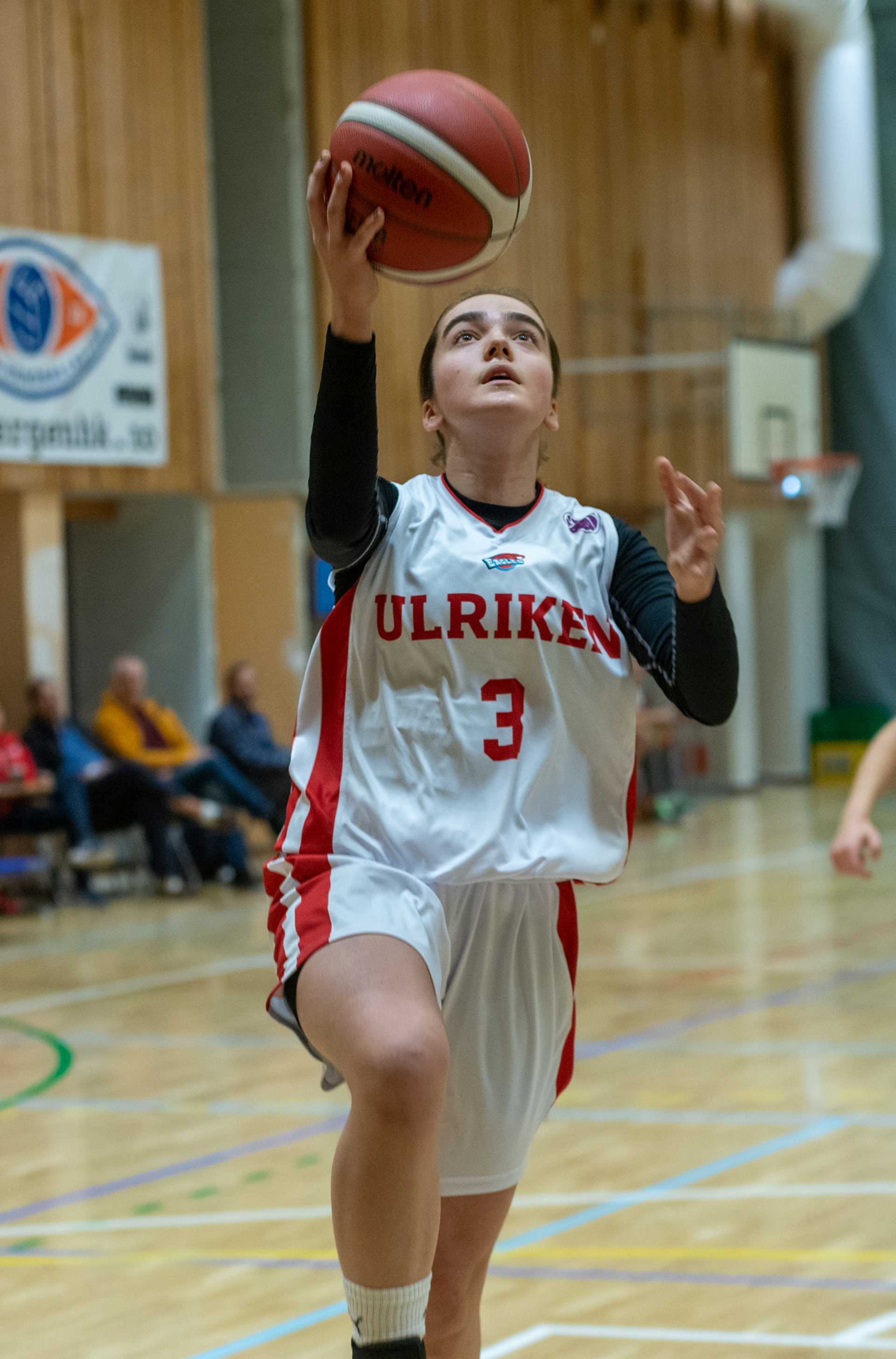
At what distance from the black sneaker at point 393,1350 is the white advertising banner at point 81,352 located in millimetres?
10539

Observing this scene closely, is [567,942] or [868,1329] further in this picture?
[868,1329]

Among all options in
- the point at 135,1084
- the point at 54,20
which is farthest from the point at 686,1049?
the point at 54,20

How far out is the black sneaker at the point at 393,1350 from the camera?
7.32 feet

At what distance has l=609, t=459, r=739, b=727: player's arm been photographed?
2.44 meters

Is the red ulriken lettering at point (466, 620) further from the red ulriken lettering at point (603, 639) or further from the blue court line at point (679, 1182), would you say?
the blue court line at point (679, 1182)

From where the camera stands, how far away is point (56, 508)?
41.0ft

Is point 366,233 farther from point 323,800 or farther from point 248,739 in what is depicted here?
point 248,739

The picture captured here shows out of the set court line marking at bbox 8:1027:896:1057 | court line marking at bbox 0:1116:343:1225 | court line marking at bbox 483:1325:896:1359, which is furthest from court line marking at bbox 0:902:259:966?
court line marking at bbox 483:1325:896:1359

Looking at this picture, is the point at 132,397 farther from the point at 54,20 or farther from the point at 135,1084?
the point at 135,1084

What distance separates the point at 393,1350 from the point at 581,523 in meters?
1.27

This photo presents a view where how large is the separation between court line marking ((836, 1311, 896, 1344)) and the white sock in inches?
60.8

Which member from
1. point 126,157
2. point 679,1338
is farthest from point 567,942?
point 126,157

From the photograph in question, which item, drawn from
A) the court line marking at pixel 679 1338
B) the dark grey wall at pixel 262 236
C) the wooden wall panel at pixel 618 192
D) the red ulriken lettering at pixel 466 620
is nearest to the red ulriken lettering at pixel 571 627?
the red ulriken lettering at pixel 466 620

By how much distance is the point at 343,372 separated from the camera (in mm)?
2426
